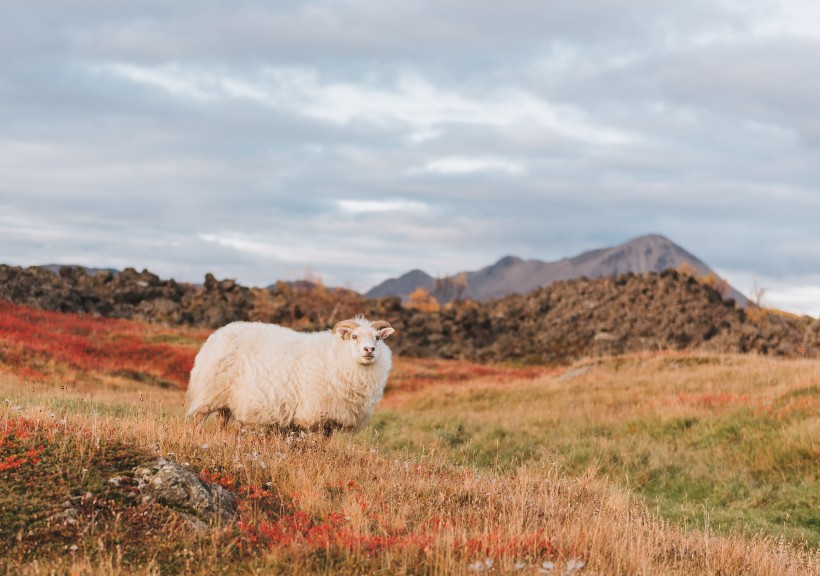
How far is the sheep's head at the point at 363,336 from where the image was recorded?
10828 millimetres

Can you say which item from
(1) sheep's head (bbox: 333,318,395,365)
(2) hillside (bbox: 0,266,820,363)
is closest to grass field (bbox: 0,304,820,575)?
(1) sheep's head (bbox: 333,318,395,365)

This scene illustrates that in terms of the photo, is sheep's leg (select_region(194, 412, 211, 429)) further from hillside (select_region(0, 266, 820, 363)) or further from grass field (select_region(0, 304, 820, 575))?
hillside (select_region(0, 266, 820, 363))

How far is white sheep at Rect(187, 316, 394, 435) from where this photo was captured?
36.2ft

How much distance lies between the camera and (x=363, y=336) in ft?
36.2

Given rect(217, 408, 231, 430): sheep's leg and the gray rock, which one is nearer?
the gray rock

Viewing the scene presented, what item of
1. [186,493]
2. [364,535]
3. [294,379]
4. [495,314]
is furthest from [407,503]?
[495,314]

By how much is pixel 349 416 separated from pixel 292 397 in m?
0.95

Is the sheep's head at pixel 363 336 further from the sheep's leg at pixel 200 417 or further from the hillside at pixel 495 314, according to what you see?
the hillside at pixel 495 314

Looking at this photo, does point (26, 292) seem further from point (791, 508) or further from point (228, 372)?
point (791, 508)

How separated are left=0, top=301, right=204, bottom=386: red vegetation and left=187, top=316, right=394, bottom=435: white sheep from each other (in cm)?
1286

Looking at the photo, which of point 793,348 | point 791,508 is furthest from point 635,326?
point 791,508

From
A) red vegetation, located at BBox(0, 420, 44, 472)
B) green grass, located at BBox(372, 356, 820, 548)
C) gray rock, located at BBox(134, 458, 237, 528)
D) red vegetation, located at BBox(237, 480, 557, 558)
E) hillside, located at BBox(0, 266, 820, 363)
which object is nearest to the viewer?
red vegetation, located at BBox(237, 480, 557, 558)

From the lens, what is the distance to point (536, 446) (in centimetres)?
1647

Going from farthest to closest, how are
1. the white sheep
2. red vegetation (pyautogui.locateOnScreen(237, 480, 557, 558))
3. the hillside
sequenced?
the hillside
the white sheep
red vegetation (pyautogui.locateOnScreen(237, 480, 557, 558))
